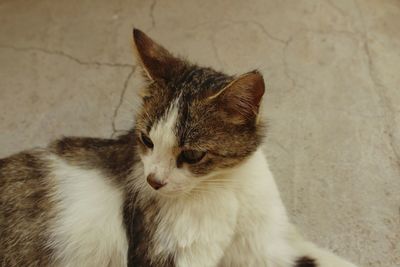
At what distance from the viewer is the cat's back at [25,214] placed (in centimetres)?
133

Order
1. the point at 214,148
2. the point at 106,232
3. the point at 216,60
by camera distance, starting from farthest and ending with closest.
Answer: the point at 216,60 → the point at 106,232 → the point at 214,148

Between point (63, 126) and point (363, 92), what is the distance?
4.31 ft

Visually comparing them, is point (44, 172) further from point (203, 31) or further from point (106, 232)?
point (203, 31)

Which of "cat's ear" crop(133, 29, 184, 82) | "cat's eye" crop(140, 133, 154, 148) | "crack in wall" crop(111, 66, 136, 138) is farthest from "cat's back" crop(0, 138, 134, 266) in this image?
"crack in wall" crop(111, 66, 136, 138)

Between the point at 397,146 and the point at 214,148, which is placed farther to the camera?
the point at 397,146

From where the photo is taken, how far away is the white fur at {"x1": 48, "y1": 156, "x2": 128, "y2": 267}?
1.34m

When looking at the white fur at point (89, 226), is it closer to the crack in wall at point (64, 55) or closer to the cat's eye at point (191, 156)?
the cat's eye at point (191, 156)

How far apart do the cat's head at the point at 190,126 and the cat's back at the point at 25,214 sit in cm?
33

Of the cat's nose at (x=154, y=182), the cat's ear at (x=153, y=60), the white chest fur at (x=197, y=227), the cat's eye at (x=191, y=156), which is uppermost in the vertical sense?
the cat's ear at (x=153, y=60)

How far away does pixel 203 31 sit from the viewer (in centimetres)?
236

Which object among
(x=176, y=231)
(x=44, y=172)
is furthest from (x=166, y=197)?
(x=44, y=172)

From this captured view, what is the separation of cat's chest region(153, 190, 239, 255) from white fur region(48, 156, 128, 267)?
0.15m

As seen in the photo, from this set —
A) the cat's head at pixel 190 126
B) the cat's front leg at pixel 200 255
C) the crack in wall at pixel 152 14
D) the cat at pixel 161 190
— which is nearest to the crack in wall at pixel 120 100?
the crack in wall at pixel 152 14

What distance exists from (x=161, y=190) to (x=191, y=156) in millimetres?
115
